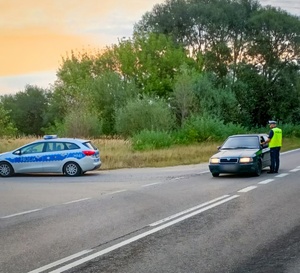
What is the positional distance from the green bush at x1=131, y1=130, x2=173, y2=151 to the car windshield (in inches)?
611

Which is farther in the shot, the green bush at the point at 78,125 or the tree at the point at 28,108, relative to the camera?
the tree at the point at 28,108

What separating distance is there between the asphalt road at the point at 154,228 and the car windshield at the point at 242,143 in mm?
3253

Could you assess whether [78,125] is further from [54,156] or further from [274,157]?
[274,157]

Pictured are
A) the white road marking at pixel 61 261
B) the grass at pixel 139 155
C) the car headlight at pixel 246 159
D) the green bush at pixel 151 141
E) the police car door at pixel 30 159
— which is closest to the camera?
the white road marking at pixel 61 261

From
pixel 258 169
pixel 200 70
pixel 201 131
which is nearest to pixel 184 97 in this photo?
pixel 201 131

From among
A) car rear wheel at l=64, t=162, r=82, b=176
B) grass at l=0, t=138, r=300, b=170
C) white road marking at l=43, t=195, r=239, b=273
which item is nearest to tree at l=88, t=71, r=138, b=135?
grass at l=0, t=138, r=300, b=170

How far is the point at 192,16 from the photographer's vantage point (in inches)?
2630

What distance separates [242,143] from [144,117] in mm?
25309

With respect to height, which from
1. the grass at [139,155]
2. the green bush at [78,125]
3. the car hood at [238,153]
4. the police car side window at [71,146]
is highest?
the green bush at [78,125]

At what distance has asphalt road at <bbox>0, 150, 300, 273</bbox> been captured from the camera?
7.93 meters

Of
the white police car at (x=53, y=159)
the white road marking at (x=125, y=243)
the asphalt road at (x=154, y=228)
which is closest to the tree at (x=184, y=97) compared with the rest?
the white police car at (x=53, y=159)

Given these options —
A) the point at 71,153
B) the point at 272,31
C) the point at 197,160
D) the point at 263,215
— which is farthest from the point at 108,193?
the point at 272,31

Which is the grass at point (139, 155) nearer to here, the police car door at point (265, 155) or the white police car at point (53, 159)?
the white police car at point (53, 159)

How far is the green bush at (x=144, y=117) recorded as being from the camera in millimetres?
47125
